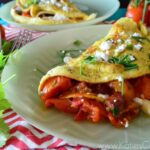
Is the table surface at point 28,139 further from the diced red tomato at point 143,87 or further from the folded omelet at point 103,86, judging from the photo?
the diced red tomato at point 143,87

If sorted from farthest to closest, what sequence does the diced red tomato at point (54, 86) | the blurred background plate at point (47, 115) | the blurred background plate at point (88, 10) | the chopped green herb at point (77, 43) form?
the blurred background plate at point (88, 10) → the chopped green herb at point (77, 43) → the diced red tomato at point (54, 86) → the blurred background plate at point (47, 115)

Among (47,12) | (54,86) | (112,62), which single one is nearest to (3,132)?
(54,86)

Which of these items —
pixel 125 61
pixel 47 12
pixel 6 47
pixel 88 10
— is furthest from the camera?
pixel 88 10

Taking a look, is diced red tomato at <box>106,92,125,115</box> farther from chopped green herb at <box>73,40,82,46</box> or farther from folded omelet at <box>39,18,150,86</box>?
chopped green herb at <box>73,40,82,46</box>

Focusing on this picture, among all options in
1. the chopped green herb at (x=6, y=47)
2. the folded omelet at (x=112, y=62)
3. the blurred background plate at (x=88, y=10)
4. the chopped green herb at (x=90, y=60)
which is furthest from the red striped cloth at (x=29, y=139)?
the blurred background plate at (x=88, y=10)

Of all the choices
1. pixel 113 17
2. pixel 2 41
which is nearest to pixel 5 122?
pixel 2 41

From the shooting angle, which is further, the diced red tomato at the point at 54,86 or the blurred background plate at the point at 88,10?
the blurred background plate at the point at 88,10

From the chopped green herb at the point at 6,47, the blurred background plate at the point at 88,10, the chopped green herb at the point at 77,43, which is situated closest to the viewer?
the chopped green herb at the point at 6,47

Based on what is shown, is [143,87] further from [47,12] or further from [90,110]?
[47,12]
